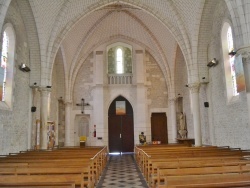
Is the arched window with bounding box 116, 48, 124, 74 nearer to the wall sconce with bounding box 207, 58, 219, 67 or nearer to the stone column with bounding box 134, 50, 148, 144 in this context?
the stone column with bounding box 134, 50, 148, 144

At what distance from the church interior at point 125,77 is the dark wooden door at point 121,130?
85 millimetres

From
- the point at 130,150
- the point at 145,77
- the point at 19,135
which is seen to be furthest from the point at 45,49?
the point at 130,150

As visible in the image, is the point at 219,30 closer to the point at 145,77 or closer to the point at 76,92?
the point at 145,77

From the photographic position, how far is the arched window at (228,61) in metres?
11.9

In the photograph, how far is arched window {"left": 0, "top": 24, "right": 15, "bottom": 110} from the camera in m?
11.5

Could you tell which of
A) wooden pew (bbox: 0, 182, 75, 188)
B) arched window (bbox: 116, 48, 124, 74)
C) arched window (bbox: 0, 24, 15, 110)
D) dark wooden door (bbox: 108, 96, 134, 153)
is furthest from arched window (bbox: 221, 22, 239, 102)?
arched window (bbox: 116, 48, 124, 74)

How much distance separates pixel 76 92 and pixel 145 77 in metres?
6.01

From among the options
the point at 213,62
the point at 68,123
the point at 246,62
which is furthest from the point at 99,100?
the point at 246,62

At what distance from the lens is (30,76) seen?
13859 mm

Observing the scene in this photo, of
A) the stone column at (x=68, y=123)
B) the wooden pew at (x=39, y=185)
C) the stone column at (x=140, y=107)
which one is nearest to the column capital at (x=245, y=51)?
the wooden pew at (x=39, y=185)

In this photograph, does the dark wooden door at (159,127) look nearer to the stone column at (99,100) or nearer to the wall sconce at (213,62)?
the stone column at (99,100)

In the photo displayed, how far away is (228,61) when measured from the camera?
1221 centimetres

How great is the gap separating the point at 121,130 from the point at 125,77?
454 cm

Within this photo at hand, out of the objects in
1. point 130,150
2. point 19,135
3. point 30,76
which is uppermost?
point 30,76
